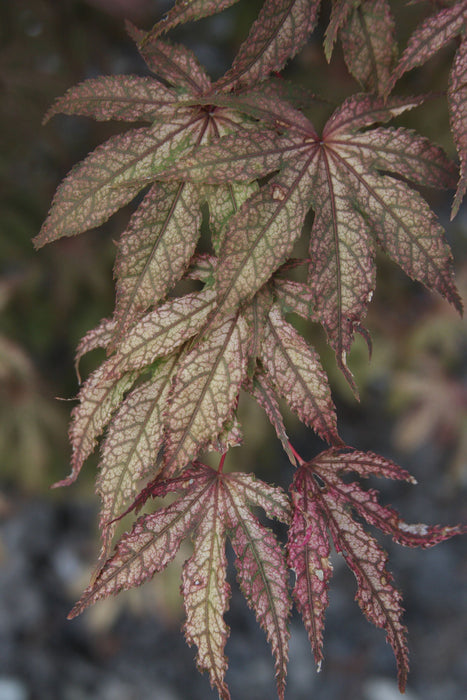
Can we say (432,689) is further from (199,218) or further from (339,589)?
(199,218)

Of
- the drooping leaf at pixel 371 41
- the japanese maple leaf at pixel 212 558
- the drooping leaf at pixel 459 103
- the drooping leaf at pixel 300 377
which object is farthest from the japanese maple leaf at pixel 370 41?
the japanese maple leaf at pixel 212 558

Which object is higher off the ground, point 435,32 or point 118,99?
point 435,32

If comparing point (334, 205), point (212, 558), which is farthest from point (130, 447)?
point (334, 205)

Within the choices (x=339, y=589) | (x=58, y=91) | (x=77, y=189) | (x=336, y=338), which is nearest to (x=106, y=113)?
(x=77, y=189)

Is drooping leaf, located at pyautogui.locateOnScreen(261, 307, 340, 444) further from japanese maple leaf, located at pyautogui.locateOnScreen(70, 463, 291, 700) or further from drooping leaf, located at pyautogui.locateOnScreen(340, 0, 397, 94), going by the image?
drooping leaf, located at pyautogui.locateOnScreen(340, 0, 397, 94)

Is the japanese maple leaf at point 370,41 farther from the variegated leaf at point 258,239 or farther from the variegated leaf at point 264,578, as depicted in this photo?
the variegated leaf at point 264,578

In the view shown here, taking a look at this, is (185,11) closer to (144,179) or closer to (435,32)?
(144,179)
